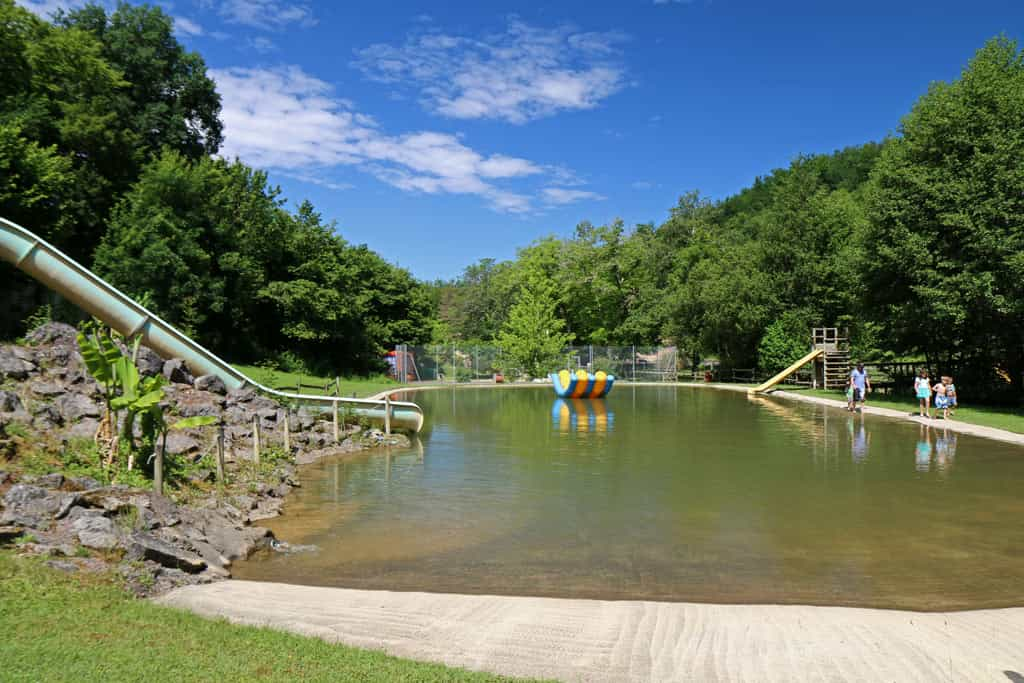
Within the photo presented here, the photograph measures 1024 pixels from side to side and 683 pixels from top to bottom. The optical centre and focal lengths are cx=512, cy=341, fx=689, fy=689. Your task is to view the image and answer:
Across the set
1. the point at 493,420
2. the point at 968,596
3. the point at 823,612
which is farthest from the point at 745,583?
the point at 493,420

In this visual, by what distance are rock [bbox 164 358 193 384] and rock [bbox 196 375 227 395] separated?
11.5 inches

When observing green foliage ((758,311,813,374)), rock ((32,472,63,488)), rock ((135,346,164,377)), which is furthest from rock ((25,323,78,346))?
green foliage ((758,311,813,374))

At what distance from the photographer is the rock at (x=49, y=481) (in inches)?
349

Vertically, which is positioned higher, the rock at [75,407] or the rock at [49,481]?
the rock at [75,407]

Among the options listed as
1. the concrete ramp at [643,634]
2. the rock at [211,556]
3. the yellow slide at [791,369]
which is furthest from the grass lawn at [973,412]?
the rock at [211,556]

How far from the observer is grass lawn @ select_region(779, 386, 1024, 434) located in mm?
20966

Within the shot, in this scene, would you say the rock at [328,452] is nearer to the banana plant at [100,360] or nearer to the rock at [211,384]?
the rock at [211,384]

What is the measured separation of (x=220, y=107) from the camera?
48281 millimetres

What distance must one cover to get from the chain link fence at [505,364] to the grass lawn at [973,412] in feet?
58.1

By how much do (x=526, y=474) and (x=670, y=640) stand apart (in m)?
8.97

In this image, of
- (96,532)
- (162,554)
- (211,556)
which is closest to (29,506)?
(96,532)

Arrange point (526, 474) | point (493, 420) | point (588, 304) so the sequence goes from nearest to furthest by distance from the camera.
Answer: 1. point (526, 474)
2. point (493, 420)
3. point (588, 304)

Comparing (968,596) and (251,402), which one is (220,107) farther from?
(968,596)

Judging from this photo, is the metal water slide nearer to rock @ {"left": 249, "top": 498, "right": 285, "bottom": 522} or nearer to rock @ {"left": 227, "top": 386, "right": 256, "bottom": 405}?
rock @ {"left": 227, "top": 386, "right": 256, "bottom": 405}
